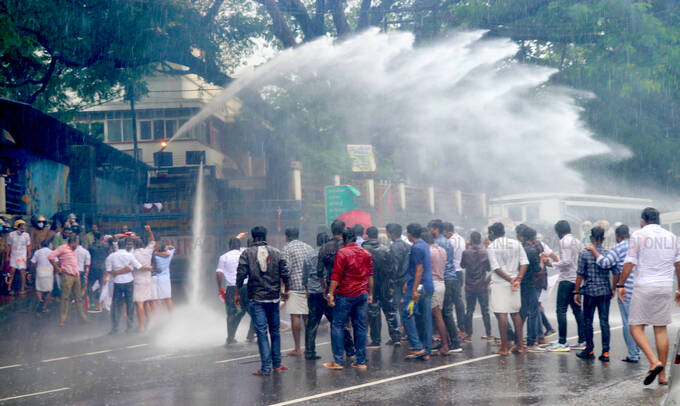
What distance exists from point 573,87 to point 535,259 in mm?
15176

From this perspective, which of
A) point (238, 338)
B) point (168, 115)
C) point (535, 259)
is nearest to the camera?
point (535, 259)

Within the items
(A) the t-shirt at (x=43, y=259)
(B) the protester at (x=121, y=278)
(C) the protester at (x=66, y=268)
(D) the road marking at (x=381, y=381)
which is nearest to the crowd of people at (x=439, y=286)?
(D) the road marking at (x=381, y=381)

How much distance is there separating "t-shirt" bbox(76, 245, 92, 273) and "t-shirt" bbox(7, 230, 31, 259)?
1.25m

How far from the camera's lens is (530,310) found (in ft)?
30.8

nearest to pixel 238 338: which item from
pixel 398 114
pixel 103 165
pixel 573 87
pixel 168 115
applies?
pixel 103 165

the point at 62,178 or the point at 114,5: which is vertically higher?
the point at 114,5

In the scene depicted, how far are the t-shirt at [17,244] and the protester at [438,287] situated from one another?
10161 mm

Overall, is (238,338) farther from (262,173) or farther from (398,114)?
(262,173)

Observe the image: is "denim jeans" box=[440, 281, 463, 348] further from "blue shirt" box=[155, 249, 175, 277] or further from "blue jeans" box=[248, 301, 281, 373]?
"blue shirt" box=[155, 249, 175, 277]

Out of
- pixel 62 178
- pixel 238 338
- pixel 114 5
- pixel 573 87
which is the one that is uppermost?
pixel 114 5

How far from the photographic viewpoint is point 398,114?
28.0 metres

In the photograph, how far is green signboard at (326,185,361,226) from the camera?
20594 millimetres

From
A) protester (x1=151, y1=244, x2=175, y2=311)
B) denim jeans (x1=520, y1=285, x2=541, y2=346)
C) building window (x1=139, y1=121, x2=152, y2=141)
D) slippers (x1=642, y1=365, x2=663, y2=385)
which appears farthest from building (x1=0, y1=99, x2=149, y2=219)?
building window (x1=139, y1=121, x2=152, y2=141)

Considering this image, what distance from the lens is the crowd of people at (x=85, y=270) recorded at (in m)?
12.9
